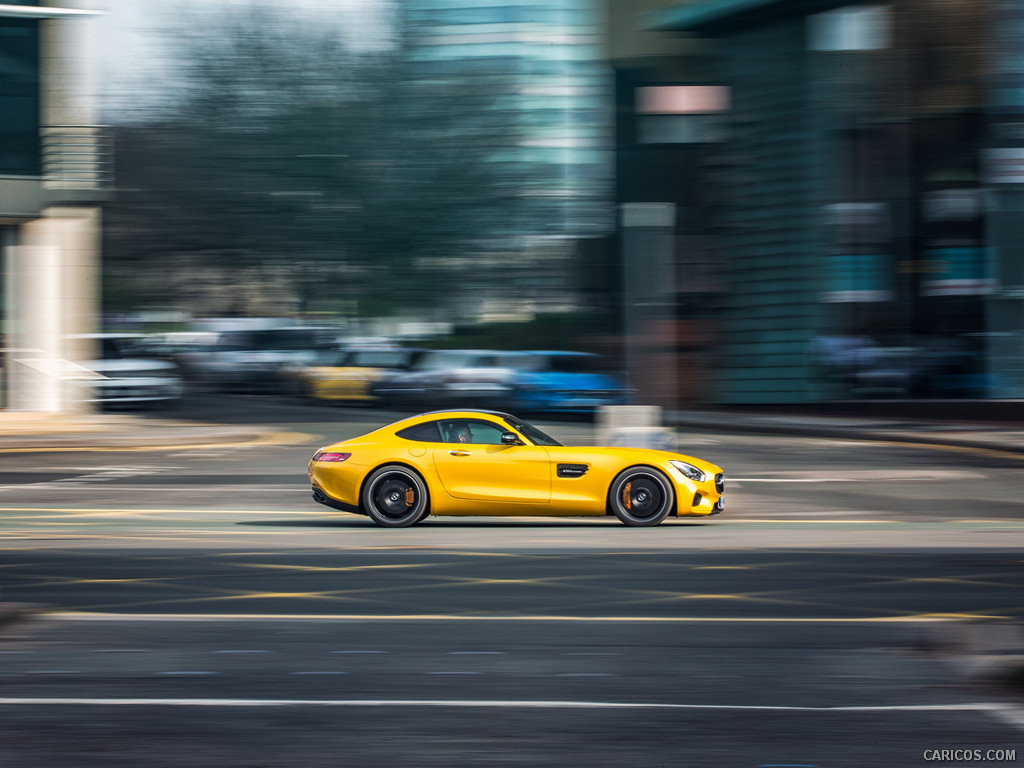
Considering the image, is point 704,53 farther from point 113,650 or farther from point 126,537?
point 113,650

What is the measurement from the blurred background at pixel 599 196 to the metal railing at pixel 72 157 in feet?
0.16

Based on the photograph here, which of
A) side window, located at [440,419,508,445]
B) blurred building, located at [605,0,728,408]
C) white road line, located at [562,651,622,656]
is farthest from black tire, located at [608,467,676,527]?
blurred building, located at [605,0,728,408]

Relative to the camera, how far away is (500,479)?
39.4 feet

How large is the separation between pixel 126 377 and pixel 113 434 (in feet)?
22.4

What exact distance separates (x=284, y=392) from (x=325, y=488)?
82.7 ft

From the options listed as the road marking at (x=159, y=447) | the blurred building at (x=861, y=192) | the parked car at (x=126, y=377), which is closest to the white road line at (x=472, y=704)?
the road marking at (x=159, y=447)

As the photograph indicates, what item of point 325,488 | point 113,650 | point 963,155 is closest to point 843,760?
point 113,650

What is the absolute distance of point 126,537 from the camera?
38.4 ft

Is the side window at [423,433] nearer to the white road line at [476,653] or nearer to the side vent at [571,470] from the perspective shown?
the side vent at [571,470]

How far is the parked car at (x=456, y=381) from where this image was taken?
2898cm

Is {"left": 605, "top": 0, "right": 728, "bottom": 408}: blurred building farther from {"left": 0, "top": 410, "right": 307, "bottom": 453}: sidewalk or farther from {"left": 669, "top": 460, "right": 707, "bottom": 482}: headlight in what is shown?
{"left": 669, "top": 460, "right": 707, "bottom": 482}: headlight

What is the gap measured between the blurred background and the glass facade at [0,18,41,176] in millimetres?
44

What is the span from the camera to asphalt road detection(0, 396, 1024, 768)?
5203 mm

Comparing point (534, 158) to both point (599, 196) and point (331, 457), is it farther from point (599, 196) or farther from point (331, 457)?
point (331, 457)
